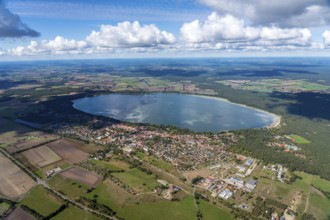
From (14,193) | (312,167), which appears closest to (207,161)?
A: (312,167)

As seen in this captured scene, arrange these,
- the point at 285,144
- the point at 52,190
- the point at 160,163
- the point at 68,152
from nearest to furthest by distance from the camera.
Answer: the point at 52,190, the point at 160,163, the point at 68,152, the point at 285,144

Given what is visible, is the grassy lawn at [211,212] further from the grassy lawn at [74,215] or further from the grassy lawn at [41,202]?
the grassy lawn at [41,202]

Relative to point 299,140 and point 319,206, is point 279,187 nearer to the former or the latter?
point 319,206

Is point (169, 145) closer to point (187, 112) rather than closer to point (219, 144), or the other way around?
point (219, 144)

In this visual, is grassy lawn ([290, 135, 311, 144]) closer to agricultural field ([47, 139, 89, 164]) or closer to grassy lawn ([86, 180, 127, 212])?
grassy lawn ([86, 180, 127, 212])

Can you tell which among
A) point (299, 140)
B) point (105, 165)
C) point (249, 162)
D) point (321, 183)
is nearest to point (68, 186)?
point (105, 165)
